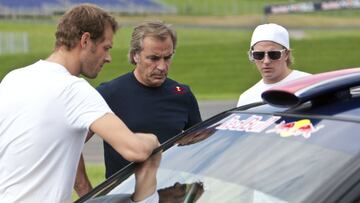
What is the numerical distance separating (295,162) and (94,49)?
107cm

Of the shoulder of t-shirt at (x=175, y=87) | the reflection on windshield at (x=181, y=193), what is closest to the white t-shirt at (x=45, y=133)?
the reflection on windshield at (x=181, y=193)

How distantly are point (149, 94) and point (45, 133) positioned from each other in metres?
1.49

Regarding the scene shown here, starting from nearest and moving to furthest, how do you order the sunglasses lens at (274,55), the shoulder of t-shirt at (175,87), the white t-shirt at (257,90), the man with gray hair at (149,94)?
the man with gray hair at (149,94), the shoulder of t-shirt at (175,87), the white t-shirt at (257,90), the sunglasses lens at (274,55)

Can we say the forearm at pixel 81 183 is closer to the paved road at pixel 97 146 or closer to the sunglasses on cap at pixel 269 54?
the sunglasses on cap at pixel 269 54

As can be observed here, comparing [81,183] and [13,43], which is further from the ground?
[81,183]

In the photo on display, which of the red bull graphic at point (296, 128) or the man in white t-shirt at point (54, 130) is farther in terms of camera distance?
the man in white t-shirt at point (54, 130)

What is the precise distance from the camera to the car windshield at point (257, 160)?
8.48 feet

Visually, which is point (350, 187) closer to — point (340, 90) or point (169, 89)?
point (340, 90)

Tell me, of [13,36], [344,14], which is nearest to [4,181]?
[13,36]

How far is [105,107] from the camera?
3137mm

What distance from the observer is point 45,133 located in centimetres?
315

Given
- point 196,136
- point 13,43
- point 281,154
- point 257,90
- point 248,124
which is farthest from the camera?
Answer: point 13,43

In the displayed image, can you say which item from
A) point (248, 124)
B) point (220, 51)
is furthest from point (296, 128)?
point (220, 51)

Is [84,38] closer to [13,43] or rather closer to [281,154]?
[281,154]
